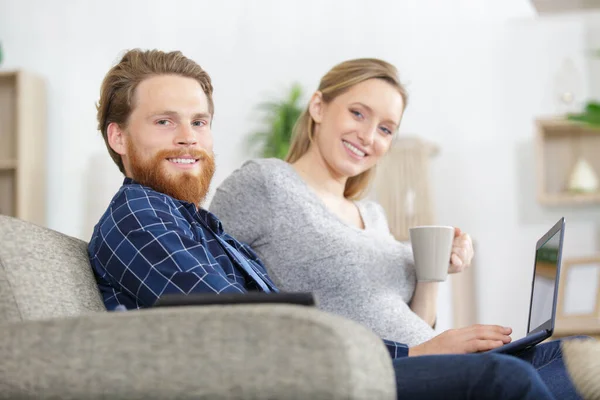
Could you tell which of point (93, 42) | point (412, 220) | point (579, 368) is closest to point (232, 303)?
point (579, 368)

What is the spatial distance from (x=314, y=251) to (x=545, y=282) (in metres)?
0.50

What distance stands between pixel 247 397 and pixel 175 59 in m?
0.89

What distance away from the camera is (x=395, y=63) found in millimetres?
4227

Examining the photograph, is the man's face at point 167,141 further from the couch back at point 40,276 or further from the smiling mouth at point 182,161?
the couch back at point 40,276

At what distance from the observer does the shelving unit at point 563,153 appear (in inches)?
152

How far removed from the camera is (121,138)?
1541 mm

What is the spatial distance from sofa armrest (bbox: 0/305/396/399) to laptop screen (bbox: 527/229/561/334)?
703 millimetres

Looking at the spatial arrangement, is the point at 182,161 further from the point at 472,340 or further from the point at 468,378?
the point at 468,378

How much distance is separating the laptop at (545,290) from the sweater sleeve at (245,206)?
58 centimetres

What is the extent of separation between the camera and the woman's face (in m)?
2.01

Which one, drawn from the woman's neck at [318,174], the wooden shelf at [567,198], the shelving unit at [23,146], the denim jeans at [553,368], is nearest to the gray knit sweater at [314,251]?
the woman's neck at [318,174]

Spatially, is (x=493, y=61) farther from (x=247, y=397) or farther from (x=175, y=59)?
(x=247, y=397)

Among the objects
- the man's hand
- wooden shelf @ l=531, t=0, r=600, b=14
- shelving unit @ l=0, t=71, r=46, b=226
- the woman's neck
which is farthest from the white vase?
shelving unit @ l=0, t=71, r=46, b=226

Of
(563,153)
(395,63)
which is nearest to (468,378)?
(563,153)
